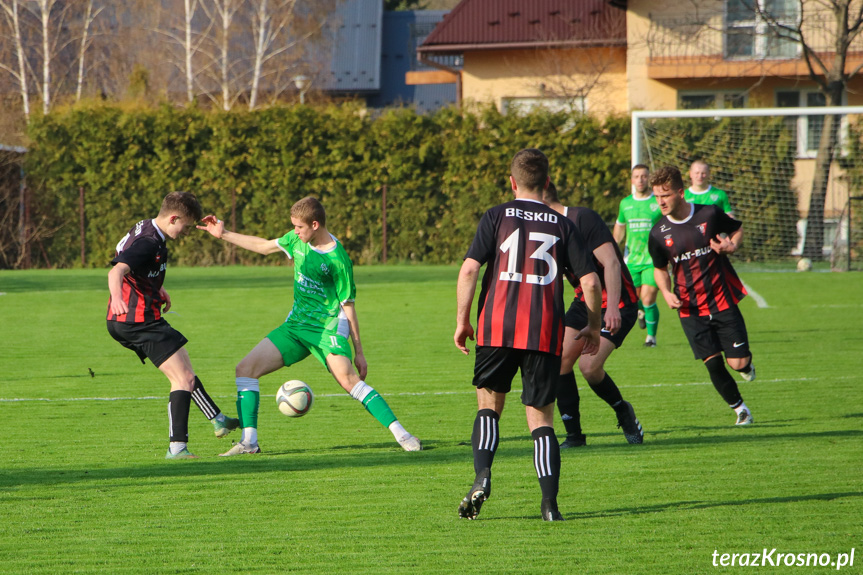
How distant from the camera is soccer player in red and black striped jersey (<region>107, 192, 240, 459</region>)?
627 cm

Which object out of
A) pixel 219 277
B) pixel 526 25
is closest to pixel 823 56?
pixel 526 25

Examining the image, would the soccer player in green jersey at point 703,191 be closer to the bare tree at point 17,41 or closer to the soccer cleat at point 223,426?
the soccer cleat at point 223,426

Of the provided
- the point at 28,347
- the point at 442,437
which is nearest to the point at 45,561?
the point at 442,437

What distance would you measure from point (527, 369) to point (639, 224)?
7451 mm

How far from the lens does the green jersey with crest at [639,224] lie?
11.8 meters

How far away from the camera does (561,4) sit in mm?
30766

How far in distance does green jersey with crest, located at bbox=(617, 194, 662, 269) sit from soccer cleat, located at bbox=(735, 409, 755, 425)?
14.7 feet

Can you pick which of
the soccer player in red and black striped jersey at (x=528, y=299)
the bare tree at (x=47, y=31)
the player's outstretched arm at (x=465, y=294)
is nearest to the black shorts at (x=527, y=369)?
the soccer player in red and black striped jersey at (x=528, y=299)

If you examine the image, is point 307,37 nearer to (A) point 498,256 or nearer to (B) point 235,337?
(B) point 235,337

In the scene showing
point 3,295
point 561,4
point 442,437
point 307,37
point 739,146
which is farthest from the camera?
point 307,37

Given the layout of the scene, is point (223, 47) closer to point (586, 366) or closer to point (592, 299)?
point (586, 366)

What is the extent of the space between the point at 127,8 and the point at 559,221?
44.1 m

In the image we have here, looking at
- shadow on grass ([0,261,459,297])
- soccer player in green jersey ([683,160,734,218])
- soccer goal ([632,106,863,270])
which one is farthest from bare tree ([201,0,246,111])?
soccer player in green jersey ([683,160,734,218])

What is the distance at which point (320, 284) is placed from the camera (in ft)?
21.5
